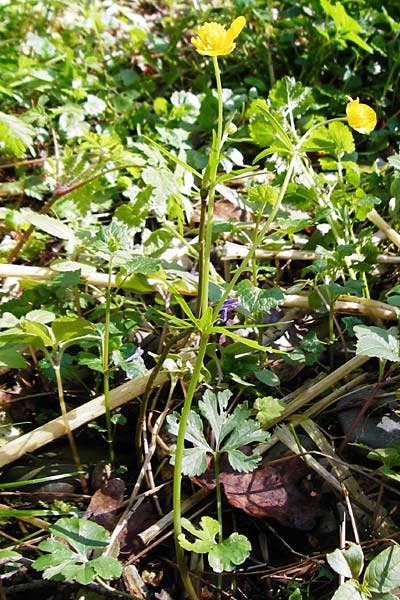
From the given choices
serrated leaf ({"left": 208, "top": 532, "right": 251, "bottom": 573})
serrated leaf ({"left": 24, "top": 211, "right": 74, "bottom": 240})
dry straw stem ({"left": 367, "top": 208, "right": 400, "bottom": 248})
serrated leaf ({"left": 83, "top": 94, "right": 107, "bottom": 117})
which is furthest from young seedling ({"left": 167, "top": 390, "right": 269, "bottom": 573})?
serrated leaf ({"left": 83, "top": 94, "right": 107, "bottom": 117})

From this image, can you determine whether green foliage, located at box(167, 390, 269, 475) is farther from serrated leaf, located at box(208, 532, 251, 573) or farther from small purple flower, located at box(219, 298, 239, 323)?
small purple flower, located at box(219, 298, 239, 323)

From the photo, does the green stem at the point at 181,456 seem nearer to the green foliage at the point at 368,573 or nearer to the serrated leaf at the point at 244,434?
the serrated leaf at the point at 244,434

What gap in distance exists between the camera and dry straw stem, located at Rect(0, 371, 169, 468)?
152 centimetres

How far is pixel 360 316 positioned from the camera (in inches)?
71.4

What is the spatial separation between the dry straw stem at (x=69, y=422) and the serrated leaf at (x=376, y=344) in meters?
0.50

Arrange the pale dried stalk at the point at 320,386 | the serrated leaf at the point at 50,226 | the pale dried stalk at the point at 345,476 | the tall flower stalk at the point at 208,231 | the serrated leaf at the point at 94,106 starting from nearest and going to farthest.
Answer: the tall flower stalk at the point at 208,231 < the pale dried stalk at the point at 345,476 < the pale dried stalk at the point at 320,386 < the serrated leaf at the point at 50,226 < the serrated leaf at the point at 94,106

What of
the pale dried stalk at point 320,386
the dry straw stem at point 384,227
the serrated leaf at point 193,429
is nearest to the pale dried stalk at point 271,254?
the dry straw stem at point 384,227

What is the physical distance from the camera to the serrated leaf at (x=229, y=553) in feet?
3.76

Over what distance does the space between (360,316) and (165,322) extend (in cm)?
56

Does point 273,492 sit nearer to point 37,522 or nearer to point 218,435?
point 218,435

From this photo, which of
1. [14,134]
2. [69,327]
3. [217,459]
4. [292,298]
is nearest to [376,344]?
[217,459]

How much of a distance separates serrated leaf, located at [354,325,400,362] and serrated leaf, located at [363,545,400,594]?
0.38m

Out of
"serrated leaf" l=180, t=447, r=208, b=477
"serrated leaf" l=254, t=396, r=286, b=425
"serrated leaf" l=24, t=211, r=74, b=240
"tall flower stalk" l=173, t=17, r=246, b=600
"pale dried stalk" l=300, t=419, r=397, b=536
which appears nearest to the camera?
"tall flower stalk" l=173, t=17, r=246, b=600

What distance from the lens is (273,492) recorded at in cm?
143
